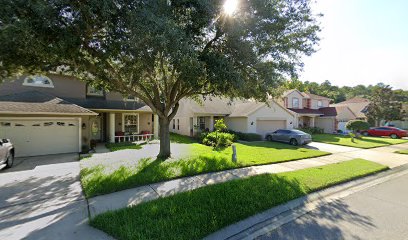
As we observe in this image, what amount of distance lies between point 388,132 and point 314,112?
8897 mm

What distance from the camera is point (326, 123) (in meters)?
33.0

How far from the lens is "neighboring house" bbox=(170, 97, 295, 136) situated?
75.3ft

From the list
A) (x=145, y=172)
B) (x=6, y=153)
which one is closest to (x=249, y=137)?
(x=145, y=172)

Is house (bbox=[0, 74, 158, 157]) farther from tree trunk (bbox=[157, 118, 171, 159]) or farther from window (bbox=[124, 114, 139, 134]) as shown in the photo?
tree trunk (bbox=[157, 118, 171, 159])

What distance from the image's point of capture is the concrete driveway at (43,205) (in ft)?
14.7

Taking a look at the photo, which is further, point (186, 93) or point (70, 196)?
point (186, 93)

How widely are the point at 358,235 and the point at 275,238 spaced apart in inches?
70.7

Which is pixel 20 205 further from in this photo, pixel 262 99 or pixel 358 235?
pixel 262 99

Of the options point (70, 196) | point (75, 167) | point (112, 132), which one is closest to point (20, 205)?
point (70, 196)

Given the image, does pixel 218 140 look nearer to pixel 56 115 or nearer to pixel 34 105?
pixel 56 115

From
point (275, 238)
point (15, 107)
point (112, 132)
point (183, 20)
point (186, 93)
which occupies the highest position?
point (183, 20)

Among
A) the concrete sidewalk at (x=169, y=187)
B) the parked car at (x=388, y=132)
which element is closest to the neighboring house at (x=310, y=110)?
the parked car at (x=388, y=132)

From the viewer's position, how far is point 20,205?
19.2ft

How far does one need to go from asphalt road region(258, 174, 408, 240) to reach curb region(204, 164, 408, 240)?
0.63 feet
